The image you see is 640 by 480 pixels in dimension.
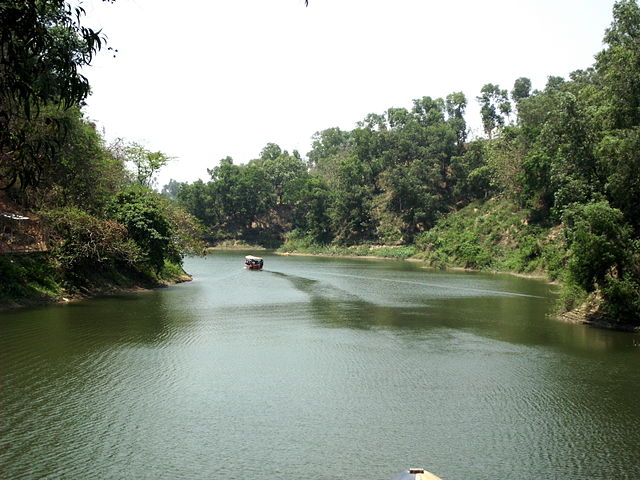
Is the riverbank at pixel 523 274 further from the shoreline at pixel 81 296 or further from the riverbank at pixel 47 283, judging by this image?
the riverbank at pixel 47 283

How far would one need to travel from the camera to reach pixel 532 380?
1647 cm

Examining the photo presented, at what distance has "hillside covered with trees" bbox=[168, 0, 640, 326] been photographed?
24016mm

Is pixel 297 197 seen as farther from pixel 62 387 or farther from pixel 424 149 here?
pixel 62 387

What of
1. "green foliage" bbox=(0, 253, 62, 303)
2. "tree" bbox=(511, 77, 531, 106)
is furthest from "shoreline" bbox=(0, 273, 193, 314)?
"tree" bbox=(511, 77, 531, 106)

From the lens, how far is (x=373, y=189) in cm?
8956

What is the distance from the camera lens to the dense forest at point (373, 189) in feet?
50.4

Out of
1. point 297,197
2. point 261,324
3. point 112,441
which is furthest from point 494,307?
point 297,197

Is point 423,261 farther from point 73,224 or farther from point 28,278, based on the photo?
point 28,278

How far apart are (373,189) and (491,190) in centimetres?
2054

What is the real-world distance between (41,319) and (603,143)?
2424 cm

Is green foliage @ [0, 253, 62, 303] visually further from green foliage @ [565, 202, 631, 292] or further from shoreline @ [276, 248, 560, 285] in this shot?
shoreline @ [276, 248, 560, 285]

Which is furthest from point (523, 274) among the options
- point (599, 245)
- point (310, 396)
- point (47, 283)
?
point (310, 396)

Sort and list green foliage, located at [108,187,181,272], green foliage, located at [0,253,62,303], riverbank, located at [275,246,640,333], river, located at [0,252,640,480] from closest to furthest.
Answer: river, located at [0,252,640,480] < riverbank, located at [275,246,640,333] < green foliage, located at [0,253,62,303] < green foliage, located at [108,187,181,272]

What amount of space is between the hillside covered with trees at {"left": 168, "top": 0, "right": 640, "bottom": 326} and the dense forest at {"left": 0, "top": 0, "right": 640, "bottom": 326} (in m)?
0.11
